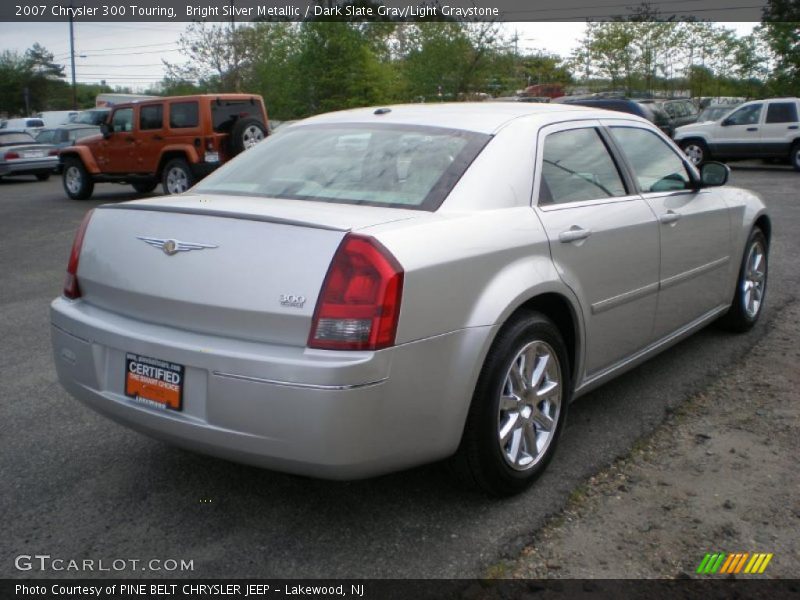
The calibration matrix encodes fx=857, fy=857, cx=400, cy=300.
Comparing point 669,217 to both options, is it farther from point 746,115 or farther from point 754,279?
point 746,115

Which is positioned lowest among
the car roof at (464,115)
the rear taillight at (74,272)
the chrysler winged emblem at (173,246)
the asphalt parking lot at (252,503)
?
the asphalt parking lot at (252,503)

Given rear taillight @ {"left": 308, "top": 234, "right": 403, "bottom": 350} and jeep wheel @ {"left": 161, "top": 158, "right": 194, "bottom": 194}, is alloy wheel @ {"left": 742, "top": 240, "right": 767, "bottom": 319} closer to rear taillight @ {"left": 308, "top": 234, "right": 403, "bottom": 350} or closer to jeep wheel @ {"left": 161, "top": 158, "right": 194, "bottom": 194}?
rear taillight @ {"left": 308, "top": 234, "right": 403, "bottom": 350}

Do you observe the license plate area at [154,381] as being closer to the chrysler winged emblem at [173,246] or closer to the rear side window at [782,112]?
Answer: the chrysler winged emblem at [173,246]

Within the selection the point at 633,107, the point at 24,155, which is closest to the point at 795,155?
the point at 633,107

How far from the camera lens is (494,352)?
3.22m

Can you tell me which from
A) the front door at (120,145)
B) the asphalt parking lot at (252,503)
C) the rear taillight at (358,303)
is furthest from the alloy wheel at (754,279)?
the front door at (120,145)

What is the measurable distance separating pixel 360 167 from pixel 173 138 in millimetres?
12285

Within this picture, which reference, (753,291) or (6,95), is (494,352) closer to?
(753,291)

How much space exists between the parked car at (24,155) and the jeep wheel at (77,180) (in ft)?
15.9

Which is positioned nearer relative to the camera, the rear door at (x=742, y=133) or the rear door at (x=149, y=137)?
the rear door at (x=149, y=137)

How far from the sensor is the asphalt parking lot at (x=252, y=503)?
9.80ft

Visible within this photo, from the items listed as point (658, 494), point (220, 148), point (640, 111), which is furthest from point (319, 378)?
point (640, 111)

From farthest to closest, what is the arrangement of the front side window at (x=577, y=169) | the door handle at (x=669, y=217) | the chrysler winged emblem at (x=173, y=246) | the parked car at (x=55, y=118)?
1. the parked car at (x=55, y=118)
2. the door handle at (x=669, y=217)
3. the front side window at (x=577, y=169)
4. the chrysler winged emblem at (x=173, y=246)

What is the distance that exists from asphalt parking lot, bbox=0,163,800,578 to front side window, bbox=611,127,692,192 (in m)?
1.12
